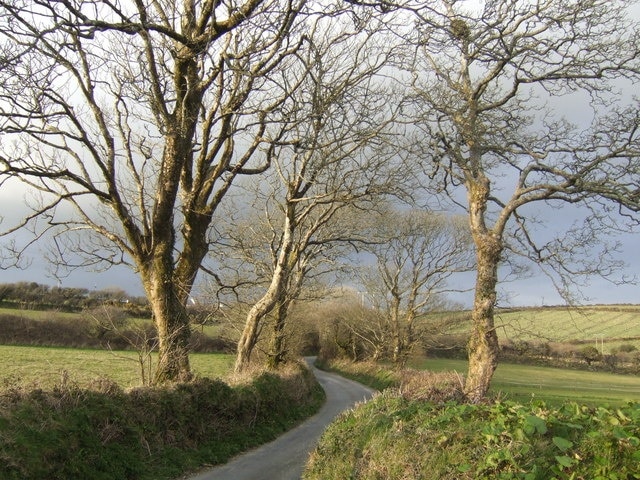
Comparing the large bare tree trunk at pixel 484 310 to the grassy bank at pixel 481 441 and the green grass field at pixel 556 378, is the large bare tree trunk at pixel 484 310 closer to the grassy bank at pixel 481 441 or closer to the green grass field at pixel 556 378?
the grassy bank at pixel 481 441

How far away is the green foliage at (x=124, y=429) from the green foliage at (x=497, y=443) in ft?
12.5

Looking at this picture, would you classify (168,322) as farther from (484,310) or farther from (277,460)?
(484,310)

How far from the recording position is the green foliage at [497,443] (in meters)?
3.76

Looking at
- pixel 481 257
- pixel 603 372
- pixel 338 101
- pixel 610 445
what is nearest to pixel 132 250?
pixel 338 101

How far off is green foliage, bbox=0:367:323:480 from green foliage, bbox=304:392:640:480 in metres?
3.82

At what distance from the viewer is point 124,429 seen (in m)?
9.16

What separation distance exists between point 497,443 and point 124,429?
6.94m

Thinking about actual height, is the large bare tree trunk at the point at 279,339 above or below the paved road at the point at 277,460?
above

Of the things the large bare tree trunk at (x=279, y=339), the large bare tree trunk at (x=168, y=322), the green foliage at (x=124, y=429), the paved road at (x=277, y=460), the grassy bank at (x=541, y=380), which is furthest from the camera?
the grassy bank at (x=541, y=380)

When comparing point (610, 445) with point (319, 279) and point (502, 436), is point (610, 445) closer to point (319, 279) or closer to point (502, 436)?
point (502, 436)

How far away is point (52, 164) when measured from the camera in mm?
11789

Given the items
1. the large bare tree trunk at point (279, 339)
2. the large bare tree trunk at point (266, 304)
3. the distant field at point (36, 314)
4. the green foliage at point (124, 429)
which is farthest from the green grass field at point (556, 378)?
the green foliage at point (124, 429)

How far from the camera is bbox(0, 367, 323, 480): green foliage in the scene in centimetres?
714

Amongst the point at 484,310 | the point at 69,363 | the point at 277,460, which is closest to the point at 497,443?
the point at 277,460
